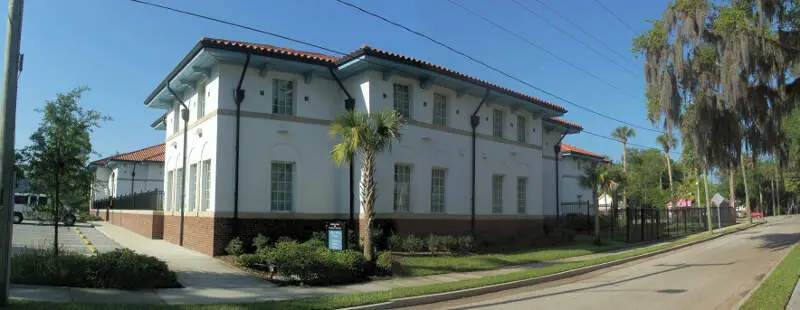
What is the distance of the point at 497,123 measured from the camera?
24.7 metres

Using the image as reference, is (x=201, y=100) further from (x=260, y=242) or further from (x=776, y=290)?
(x=776, y=290)

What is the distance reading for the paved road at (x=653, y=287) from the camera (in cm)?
1115

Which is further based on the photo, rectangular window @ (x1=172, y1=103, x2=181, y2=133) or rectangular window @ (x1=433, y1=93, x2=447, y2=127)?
rectangular window @ (x1=172, y1=103, x2=181, y2=133)

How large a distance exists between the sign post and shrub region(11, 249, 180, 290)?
4435 mm

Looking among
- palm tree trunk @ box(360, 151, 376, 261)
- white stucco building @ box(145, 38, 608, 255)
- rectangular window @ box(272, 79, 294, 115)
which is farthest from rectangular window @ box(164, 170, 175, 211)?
palm tree trunk @ box(360, 151, 376, 261)

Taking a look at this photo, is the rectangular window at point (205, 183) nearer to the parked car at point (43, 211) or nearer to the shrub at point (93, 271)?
the parked car at point (43, 211)

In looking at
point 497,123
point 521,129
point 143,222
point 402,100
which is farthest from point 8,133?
point 521,129

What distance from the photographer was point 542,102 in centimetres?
2550

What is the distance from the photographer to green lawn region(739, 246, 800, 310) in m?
9.91

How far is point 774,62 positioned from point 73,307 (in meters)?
22.6

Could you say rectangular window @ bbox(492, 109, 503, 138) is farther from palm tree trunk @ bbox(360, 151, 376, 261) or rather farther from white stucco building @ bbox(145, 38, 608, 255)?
palm tree trunk @ bbox(360, 151, 376, 261)

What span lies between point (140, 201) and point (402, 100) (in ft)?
53.3

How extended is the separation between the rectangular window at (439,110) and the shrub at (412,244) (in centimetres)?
500

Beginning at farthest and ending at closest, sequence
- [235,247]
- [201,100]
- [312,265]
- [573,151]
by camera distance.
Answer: [573,151], [201,100], [235,247], [312,265]
